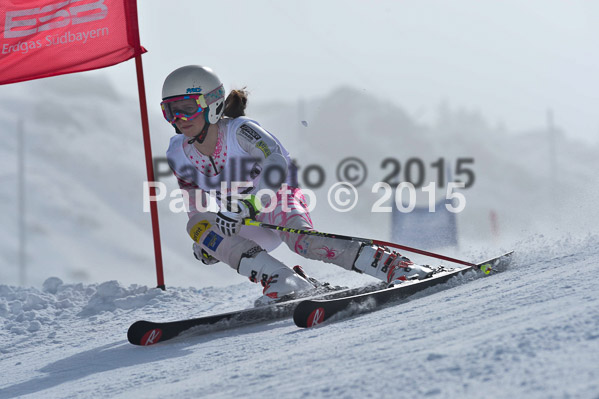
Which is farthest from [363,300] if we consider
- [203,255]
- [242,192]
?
[203,255]

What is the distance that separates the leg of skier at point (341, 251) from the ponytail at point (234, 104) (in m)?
0.68

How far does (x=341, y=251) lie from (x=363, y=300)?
73cm

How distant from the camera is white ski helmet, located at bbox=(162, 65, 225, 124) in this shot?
4.68m

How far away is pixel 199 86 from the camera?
4.71 m

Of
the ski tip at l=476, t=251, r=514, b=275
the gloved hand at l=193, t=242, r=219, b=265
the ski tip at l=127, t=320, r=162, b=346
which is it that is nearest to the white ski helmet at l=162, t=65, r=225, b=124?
the gloved hand at l=193, t=242, r=219, b=265

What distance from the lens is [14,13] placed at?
7.54 m

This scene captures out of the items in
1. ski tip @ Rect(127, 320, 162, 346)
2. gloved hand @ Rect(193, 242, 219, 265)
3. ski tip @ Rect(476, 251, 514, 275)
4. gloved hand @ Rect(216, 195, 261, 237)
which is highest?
gloved hand @ Rect(216, 195, 261, 237)

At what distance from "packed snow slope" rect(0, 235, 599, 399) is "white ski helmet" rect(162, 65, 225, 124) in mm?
1555

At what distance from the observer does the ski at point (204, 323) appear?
4.02 meters

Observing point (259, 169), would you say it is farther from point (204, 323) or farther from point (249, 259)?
point (204, 323)

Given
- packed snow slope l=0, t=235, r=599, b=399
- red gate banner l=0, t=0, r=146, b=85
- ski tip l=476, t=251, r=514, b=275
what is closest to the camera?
packed snow slope l=0, t=235, r=599, b=399

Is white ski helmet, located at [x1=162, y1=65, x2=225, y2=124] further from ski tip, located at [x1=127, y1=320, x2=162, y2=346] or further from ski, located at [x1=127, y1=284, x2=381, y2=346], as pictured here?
ski tip, located at [x1=127, y1=320, x2=162, y2=346]

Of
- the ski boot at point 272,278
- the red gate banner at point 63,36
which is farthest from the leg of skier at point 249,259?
the red gate banner at point 63,36

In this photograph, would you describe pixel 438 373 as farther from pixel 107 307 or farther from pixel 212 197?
pixel 107 307
